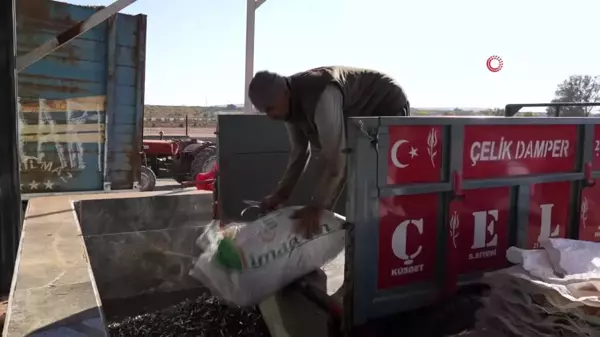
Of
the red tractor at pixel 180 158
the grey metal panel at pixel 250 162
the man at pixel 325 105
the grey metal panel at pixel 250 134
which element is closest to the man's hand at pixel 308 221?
the man at pixel 325 105

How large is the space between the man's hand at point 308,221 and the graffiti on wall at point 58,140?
5.59 metres

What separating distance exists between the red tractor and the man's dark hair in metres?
9.36

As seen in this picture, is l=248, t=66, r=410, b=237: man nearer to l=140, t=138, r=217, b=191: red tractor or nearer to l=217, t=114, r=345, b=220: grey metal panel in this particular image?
l=217, t=114, r=345, b=220: grey metal panel

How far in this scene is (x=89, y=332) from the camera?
2.36 meters

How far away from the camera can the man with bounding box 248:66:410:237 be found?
117 inches

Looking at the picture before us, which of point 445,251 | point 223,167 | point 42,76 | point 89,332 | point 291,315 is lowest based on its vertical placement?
point 291,315

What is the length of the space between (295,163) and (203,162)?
8979mm

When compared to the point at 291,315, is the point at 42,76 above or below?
above

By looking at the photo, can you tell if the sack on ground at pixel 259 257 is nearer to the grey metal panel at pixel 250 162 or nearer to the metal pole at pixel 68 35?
the grey metal panel at pixel 250 162

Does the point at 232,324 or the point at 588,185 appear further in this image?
the point at 232,324

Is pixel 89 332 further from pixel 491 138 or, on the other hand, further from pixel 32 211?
pixel 32 211

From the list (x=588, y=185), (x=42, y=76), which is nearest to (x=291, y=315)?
(x=588, y=185)

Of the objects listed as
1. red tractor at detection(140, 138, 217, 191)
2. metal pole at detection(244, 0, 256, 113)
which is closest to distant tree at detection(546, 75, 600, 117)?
metal pole at detection(244, 0, 256, 113)

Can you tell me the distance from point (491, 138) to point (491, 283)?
2.53 feet
